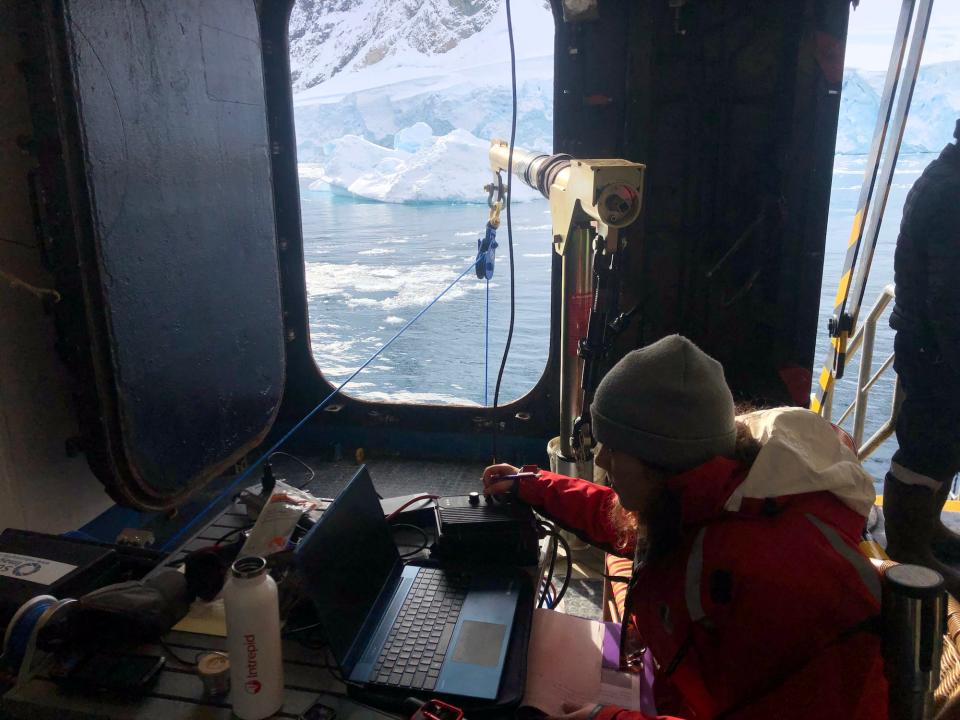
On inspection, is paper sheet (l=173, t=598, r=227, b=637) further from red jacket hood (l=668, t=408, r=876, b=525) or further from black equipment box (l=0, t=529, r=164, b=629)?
red jacket hood (l=668, t=408, r=876, b=525)

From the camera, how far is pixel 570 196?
1996mm

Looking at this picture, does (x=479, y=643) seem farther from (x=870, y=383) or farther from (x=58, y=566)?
(x=870, y=383)

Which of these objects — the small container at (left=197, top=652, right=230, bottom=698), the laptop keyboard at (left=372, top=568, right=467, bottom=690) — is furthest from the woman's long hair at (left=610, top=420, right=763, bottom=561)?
the small container at (left=197, top=652, right=230, bottom=698)

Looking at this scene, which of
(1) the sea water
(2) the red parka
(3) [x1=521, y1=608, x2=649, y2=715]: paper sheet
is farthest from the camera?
(1) the sea water

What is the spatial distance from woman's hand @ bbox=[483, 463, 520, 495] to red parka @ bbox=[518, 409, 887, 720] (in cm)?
43

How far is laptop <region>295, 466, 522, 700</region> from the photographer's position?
1062mm

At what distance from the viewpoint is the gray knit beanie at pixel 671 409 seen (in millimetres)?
1061

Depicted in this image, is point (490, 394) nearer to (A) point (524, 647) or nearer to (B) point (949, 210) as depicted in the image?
(B) point (949, 210)

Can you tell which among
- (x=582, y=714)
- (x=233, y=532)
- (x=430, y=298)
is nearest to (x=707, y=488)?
(x=582, y=714)

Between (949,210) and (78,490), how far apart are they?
249 cm

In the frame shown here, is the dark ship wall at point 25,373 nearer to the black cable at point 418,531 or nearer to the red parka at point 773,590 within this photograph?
the black cable at point 418,531

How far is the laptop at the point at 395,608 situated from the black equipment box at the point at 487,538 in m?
0.04

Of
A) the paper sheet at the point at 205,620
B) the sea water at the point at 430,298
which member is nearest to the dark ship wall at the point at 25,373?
the paper sheet at the point at 205,620

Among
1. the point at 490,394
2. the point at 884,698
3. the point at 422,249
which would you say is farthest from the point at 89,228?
the point at 422,249
